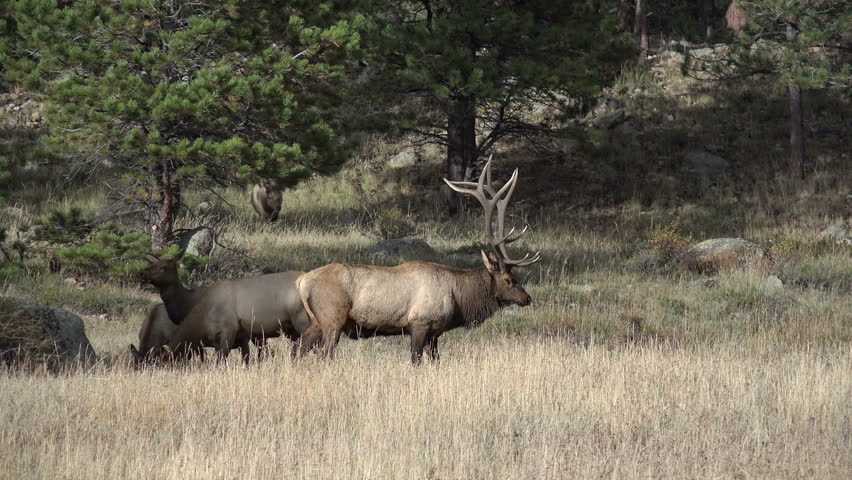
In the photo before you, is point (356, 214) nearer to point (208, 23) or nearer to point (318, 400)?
point (208, 23)

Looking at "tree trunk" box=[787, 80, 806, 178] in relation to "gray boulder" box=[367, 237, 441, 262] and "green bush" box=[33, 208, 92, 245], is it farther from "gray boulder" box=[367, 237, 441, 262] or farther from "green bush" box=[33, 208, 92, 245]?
"green bush" box=[33, 208, 92, 245]

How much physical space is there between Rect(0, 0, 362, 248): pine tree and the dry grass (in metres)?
5.94

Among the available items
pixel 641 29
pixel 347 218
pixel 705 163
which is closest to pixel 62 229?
pixel 347 218

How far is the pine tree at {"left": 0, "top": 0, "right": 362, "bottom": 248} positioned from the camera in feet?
49.3

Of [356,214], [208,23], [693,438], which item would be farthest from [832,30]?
[693,438]

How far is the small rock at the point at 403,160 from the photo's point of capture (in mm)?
29859

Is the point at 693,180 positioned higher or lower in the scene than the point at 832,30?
lower

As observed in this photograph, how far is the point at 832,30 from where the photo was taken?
2147 centimetres

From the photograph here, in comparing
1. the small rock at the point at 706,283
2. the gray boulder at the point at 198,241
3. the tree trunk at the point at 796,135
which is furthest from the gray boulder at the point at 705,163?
the gray boulder at the point at 198,241

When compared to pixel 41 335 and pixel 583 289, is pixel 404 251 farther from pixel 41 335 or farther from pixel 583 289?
pixel 41 335

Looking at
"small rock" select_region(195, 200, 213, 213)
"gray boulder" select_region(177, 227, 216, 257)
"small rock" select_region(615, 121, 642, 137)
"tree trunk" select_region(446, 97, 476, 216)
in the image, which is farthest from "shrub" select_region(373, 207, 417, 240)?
"small rock" select_region(615, 121, 642, 137)

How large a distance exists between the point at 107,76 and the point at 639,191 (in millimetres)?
15195

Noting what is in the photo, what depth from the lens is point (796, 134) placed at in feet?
83.6

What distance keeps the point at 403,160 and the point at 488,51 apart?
7.48 m
